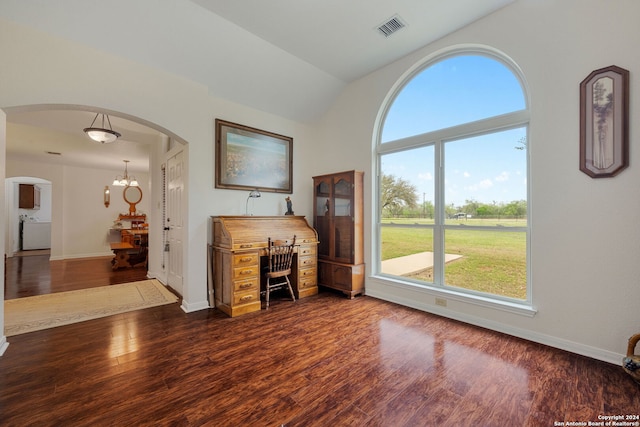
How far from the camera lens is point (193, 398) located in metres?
1.70

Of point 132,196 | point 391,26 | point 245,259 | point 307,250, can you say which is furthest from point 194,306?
point 132,196

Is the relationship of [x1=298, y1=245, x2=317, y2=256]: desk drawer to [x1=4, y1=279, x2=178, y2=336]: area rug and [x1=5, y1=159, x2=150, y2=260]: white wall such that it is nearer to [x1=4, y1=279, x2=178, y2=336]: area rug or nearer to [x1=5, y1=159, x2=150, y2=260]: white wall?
[x1=4, y1=279, x2=178, y2=336]: area rug

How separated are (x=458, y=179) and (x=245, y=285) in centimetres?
304

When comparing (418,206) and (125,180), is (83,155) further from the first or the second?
(418,206)

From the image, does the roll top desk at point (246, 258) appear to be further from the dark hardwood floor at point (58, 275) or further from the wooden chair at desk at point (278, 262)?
the dark hardwood floor at point (58, 275)

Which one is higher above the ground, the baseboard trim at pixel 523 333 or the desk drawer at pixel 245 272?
the desk drawer at pixel 245 272

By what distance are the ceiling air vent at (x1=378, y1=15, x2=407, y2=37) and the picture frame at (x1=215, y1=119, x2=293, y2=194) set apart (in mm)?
2124

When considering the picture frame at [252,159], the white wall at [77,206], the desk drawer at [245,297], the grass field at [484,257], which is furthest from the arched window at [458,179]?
the white wall at [77,206]

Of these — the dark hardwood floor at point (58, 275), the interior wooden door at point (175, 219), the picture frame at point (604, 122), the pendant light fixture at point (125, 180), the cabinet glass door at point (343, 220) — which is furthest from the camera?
the pendant light fixture at point (125, 180)

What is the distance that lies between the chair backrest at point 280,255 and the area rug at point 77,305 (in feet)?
5.30

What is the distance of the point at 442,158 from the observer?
3324mm

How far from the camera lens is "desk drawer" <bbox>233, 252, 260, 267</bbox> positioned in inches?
125

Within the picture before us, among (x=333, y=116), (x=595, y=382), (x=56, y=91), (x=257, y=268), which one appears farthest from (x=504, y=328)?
(x=56, y=91)

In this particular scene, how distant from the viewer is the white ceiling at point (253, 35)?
2.51m
